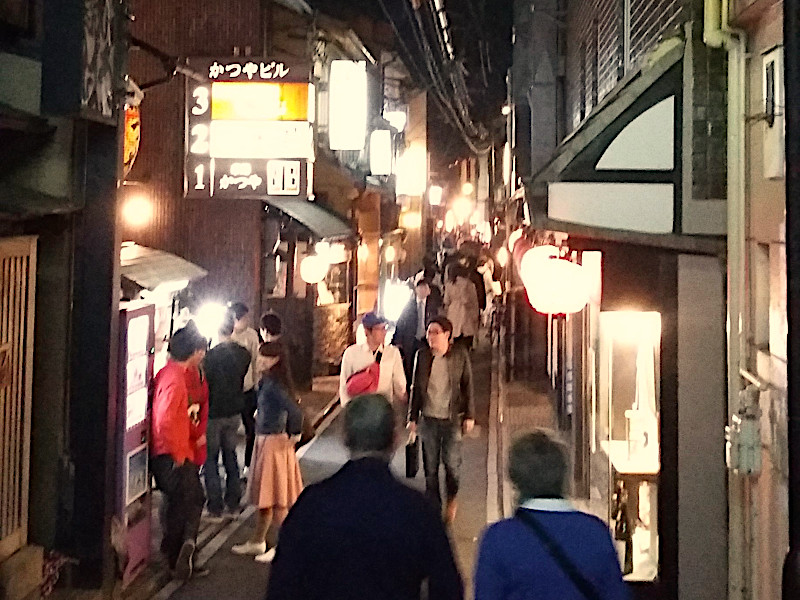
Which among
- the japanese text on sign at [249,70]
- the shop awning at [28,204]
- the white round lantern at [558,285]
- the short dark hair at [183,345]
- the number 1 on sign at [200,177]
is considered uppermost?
the japanese text on sign at [249,70]

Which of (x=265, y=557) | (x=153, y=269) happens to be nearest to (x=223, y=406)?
(x=265, y=557)

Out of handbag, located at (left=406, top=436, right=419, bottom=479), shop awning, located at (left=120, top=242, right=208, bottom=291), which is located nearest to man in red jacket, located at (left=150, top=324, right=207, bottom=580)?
handbag, located at (left=406, top=436, right=419, bottom=479)

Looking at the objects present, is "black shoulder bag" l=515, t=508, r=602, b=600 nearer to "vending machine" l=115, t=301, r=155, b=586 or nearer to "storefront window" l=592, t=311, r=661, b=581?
"storefront window" l=592, t=311, r=661, b=581

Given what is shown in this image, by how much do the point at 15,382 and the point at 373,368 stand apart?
4.26m

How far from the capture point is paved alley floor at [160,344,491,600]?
8.73 meters

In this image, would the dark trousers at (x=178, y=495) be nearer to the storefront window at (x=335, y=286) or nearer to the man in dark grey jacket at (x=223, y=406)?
the man in dark grey jacket at (x=223, y=406)

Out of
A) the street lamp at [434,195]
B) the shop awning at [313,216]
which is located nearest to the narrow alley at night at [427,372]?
the shop awning at [313,216]

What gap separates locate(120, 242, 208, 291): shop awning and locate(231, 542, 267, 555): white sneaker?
4209 mm

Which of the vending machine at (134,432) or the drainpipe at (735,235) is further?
the vending machine at (134,432)

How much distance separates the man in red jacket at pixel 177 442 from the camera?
27.8 feet

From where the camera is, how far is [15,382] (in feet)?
24.5

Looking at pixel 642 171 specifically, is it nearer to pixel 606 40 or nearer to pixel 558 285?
pixel 558 285

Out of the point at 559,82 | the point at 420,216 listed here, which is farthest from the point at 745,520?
the point at 420,216

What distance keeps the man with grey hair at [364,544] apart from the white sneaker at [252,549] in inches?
227
